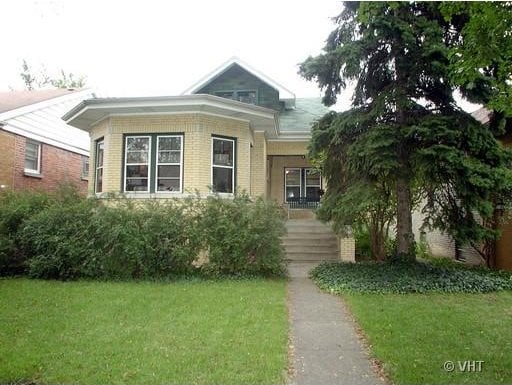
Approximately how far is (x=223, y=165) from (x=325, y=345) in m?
7.83

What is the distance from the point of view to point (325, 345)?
17.2ft

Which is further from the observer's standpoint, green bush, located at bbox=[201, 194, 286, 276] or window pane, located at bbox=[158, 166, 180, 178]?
window pane, located at bbox=[158, 166, 180, 178]

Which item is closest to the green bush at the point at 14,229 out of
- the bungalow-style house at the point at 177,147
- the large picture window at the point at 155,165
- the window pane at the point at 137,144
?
the bungalow-style house at the point at 177,147

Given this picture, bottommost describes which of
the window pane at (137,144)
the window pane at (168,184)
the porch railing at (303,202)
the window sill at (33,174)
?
the porch railing at (303,202)

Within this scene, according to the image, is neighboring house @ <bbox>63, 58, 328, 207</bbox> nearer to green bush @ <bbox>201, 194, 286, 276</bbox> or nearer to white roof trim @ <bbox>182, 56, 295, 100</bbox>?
green bush @ <bbox>201, 194, 286, 276</bbox>

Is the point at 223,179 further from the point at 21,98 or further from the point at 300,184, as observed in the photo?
the point at 21,98

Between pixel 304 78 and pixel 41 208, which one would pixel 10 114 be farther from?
pixel 304 78

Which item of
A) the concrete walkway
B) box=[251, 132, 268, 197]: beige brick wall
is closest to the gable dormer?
box=[251, 132, 268, 197]: beige brick wall

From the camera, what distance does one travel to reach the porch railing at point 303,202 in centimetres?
1858

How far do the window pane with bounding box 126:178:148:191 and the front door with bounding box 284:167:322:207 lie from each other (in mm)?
8526

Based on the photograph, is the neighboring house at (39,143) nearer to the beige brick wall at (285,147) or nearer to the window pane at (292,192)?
the beige brick wall at (285,147)

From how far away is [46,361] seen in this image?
450 cm

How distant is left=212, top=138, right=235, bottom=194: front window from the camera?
12.1m

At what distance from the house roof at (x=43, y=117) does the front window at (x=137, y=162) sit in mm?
5662
